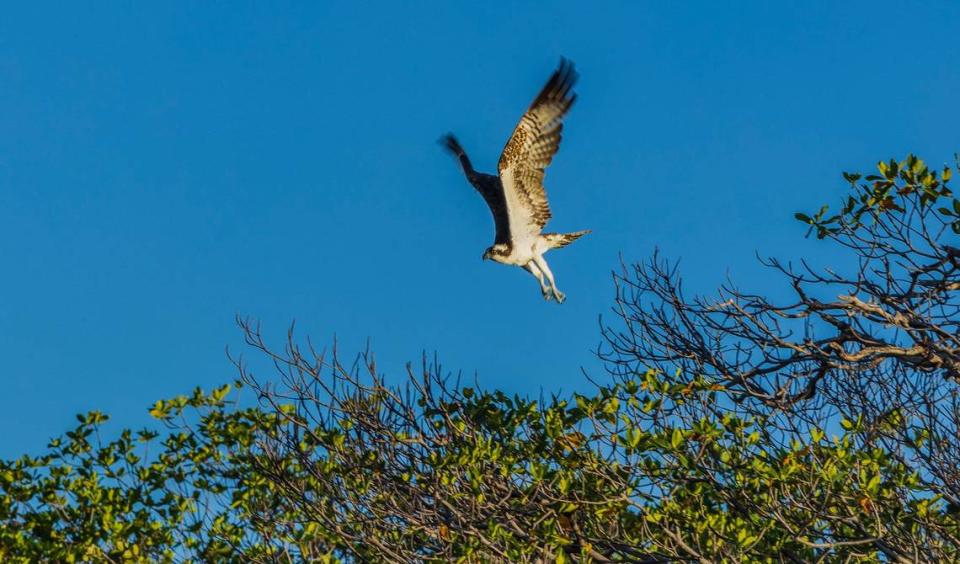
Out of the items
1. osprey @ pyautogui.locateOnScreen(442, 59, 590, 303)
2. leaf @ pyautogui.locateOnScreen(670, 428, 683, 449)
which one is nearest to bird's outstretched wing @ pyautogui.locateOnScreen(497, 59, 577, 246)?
osprey @ pyautogui.locateOnScreen(442, 59, 590, 303)

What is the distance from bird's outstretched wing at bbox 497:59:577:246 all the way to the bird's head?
58 centimetres

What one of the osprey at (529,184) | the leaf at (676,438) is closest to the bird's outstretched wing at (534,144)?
the osprey at (529,184)

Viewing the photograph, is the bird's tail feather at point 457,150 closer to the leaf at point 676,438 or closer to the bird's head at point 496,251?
the bird's head at point 496,251

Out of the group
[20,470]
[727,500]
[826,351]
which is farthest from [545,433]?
[20,470]

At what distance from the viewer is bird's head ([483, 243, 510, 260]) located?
15234 mm

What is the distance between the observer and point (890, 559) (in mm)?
9477

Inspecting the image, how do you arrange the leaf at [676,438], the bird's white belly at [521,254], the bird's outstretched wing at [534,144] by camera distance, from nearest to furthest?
the leaf at [676,438] < the bird's outstretched wing at [534,144] < the bird's white belly at [521,254]

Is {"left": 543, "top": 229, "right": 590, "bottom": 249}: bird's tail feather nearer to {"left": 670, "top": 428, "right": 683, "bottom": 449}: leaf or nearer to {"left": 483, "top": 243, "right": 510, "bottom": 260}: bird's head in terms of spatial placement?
{"left": 483, "top": 243, "right": 510, "bottom": 260}: bird's head

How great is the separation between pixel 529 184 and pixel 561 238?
1045mm

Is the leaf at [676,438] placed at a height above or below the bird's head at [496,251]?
below

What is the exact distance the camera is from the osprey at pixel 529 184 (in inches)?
564

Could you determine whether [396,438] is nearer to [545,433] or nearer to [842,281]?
[545,433]

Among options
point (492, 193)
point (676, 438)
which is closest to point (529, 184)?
point (492, 193)

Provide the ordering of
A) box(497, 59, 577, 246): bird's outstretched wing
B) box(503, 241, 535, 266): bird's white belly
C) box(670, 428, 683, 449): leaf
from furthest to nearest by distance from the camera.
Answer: box(503, 241, 535, 266): bird's white belly, box(497, 59, 577, 246): bird's outstretched wing, box(670, 428, 683, 449): leaf
